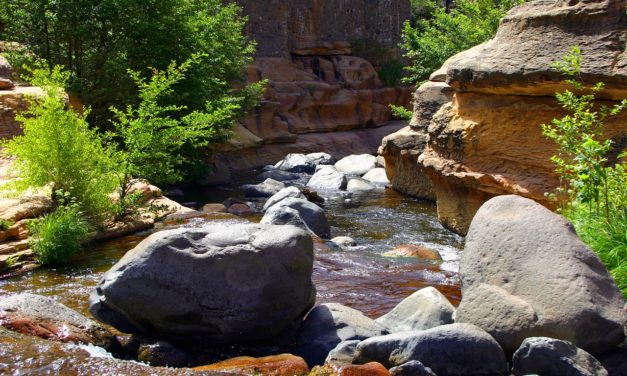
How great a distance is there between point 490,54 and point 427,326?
4.57m

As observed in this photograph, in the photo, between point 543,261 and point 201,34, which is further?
point 201,34

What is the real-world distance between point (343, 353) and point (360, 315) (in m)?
0.80

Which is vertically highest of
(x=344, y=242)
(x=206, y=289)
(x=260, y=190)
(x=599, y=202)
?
(x=599, y=202)

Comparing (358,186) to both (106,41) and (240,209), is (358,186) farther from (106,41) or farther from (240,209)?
(106,41)

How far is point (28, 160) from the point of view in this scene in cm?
864

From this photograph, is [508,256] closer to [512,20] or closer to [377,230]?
[512,20]

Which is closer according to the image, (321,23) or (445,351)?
(445,351)

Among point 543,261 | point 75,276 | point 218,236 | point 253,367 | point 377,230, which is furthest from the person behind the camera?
point 377,230

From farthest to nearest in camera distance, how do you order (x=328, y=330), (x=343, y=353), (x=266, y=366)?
(x=328, y=330), (x=343, y=353), (x=266, y=366)

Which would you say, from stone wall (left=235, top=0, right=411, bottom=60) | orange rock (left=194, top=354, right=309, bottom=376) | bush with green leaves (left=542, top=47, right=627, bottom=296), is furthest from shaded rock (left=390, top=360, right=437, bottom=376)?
stone wall (left=235, top=0, right=411, bottom=60)

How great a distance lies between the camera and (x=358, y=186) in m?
16.6

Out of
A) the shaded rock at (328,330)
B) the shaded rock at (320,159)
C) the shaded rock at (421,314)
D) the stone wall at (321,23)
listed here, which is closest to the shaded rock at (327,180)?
the shaded rock at (320,159)

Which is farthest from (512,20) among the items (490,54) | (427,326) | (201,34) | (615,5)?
(201,34)

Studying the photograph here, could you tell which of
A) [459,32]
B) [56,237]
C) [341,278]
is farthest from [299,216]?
[459,32]
